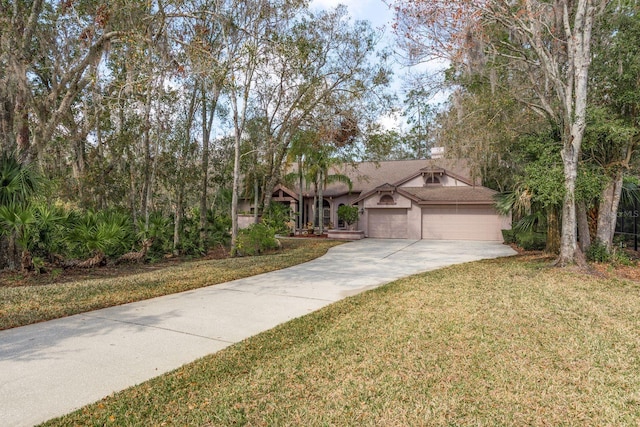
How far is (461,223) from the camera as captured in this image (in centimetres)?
2172

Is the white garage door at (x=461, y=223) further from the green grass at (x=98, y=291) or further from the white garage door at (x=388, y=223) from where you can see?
the green grass at (x=98, y=291)

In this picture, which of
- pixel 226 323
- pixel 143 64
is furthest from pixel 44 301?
pixel 143 64

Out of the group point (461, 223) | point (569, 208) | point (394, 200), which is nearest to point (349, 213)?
point (394, 200)

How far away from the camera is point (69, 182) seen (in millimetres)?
16844

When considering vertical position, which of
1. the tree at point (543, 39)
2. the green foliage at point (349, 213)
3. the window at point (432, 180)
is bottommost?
the green foliage at point (349, 213)

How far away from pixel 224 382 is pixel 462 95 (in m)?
12.1

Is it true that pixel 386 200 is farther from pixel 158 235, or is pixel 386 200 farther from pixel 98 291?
pixel 98 291

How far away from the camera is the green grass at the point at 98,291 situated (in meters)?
5.57

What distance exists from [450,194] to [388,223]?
12.9 feet

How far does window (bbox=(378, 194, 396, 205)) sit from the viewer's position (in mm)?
22594

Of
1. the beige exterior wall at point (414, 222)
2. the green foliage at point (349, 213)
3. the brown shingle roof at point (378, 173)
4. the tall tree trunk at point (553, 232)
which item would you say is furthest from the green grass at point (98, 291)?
the brown shingle roof at point (378, 173)

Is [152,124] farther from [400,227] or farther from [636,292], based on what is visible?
[636,292]

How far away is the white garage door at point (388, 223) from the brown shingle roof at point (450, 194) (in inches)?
51.5

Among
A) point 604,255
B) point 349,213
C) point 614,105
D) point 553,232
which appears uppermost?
point 614,105
